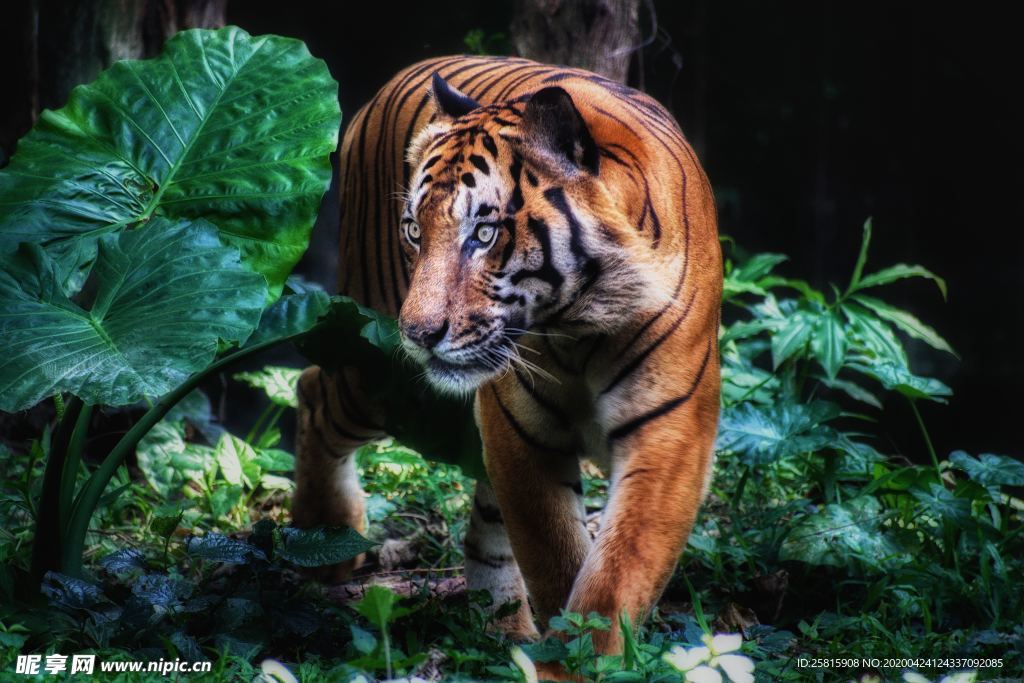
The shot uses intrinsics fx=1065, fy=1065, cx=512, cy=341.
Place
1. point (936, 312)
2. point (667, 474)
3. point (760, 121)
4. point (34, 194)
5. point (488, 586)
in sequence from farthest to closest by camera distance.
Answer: point (760, 121) → point (936, 312) → point (488, 586) → point (34, 194) → point (667, 474)

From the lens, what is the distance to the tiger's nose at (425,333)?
8.03 feet

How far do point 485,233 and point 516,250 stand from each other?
0.27 feet

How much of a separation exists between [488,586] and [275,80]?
1.83 meters

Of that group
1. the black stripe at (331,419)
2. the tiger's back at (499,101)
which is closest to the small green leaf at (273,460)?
the black stripe at (331,419)

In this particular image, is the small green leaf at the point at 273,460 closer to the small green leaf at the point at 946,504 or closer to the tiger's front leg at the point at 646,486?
the tiger's front leg at the point at 646,486

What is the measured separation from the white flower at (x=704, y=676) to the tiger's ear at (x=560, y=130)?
1.16 meters

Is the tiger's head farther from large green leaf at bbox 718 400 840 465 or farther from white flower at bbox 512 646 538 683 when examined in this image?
large green leaf at bbox 718 400 840 465

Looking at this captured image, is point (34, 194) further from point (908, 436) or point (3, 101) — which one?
point (908, 436)

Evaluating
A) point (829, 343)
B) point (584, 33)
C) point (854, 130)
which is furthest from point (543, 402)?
point (854, 130)

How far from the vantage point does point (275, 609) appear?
2949mm

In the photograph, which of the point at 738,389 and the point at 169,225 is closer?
the point at 169,225

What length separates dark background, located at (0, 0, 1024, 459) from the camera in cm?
670

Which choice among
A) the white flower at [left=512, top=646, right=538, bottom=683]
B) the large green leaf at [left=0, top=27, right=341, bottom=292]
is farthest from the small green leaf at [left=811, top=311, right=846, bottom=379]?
the white flower at [left=512, top=646, right=538, bottom=683]

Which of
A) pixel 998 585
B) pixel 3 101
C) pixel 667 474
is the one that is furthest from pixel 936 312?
pixel 3 101
